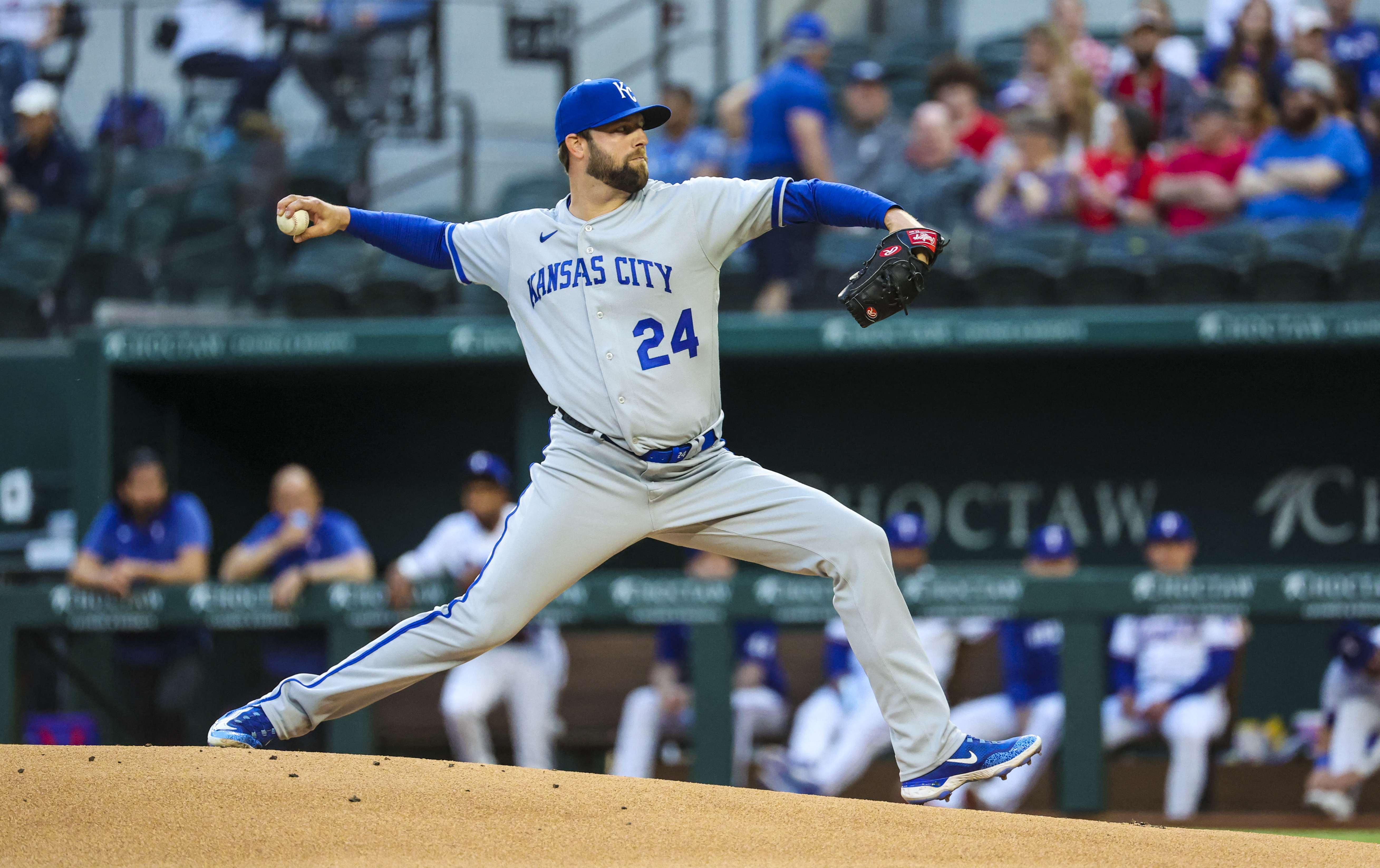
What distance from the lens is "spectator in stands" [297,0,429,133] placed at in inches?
390

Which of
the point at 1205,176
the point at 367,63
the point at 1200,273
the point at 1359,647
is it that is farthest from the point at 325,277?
the point at 1359,647

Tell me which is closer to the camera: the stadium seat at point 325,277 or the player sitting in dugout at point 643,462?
the player sitting in dugout at point 643,462

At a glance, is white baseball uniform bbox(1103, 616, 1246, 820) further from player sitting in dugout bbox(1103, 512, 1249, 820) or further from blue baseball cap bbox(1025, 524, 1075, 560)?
blue baseball cap bbox(1025, 524, 1075, 560)

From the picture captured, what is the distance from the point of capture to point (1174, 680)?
633 centimetres

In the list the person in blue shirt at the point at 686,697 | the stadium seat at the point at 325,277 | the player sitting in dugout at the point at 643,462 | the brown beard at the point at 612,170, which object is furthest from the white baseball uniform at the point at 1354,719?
the stadium seat at the point at 325,277

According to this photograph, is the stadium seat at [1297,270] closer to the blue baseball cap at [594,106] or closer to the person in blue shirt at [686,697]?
the person in blue shirt at [686,697]

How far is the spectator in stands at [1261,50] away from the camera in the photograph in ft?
27.6

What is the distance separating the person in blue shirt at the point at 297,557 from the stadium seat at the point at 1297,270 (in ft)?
13.4

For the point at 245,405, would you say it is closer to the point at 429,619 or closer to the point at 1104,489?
the point at 1104,489

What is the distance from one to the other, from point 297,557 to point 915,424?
9.83 feet

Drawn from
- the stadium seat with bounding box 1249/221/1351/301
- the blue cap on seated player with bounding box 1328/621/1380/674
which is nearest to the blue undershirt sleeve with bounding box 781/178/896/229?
the blue cap on seated player with bounding box 1328/621/1380/674

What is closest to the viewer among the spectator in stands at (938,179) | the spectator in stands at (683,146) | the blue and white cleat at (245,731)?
the blue and white cleat at (245,731)

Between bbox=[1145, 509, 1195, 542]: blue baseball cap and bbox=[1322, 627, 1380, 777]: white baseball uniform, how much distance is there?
0.75 meters

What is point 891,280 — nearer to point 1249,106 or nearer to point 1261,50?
point 1249,106
